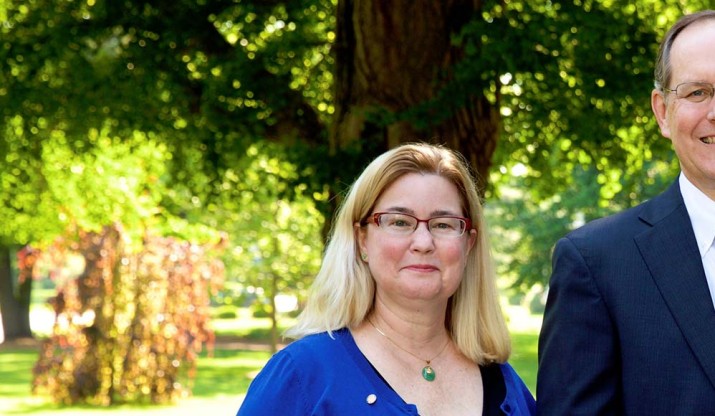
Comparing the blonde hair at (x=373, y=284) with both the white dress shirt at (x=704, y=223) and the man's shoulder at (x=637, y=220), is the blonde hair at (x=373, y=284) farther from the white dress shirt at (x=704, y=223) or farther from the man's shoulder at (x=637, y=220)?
the white dress shirt at (x=704, y=223)

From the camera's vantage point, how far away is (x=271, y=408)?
330 centimetres

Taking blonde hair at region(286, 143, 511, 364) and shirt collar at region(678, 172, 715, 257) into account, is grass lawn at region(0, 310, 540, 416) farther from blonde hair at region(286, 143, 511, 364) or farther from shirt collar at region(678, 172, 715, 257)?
shirt collar at region(678, 172, 715, 257)

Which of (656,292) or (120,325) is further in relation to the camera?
(120,325)

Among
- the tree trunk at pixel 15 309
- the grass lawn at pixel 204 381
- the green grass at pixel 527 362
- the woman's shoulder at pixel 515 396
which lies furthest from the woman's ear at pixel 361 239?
the tree trunk at pixel 15 309

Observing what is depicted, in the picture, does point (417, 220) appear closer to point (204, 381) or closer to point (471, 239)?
point (471, 239)

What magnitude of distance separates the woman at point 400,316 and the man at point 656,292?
364mm

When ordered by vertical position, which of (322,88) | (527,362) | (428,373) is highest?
(322,88)

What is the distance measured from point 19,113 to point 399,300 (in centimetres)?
695

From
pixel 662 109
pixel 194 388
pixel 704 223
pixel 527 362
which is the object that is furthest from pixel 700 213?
pixel 527 362

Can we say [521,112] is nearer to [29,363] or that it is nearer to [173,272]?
[173,272]

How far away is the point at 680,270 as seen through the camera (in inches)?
121

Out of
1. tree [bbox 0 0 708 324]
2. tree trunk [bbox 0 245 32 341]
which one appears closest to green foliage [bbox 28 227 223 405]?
tree [bbox 0 0 708 324]

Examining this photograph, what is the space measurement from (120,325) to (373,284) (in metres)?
15.6

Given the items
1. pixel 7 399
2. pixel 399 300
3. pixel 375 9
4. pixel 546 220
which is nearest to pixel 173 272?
pixel 7 399
